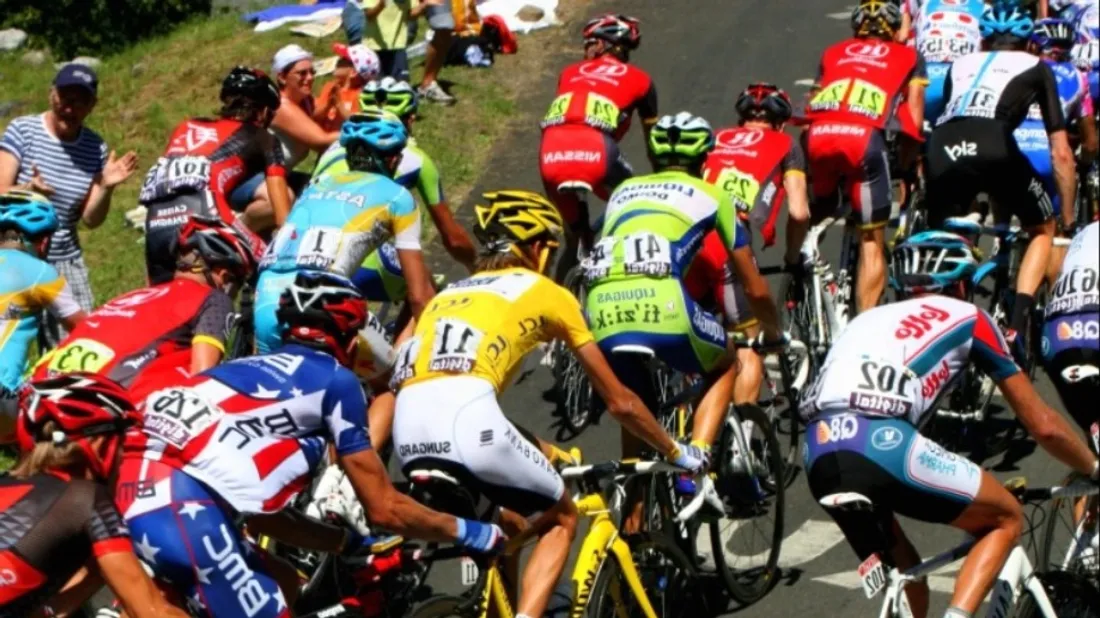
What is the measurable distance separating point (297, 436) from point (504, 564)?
1.23 meters

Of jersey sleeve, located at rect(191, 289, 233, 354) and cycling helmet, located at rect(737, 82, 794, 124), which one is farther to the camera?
cycling helmet, located at rect(737, 82, 794, 124)

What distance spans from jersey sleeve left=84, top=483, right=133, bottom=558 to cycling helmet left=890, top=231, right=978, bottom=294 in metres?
3.24

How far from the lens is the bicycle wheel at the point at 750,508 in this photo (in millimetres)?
8562

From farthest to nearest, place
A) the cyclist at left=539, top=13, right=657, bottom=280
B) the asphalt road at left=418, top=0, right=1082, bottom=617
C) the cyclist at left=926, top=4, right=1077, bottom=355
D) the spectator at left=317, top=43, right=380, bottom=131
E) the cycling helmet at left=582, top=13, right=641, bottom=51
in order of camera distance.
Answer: the spectator at left=317, top=43, right=380, bottom=131, the cycling helmet at left=582, top=13, right=641, bottom=51, the cyclist at left=539, top=13, right=657, bottom=280, the cyclist at left=926, top=4, right=1077, bottom=355, the asphalt road at left=418, top=0, right=1082, bottom=617

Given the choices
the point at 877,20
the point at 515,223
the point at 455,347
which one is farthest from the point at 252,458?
the point at 877,20

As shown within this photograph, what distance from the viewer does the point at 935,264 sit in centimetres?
686

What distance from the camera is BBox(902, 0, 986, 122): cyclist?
1404cm

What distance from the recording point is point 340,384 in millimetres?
5961

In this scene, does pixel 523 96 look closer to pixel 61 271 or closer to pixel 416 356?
pixel 61 271

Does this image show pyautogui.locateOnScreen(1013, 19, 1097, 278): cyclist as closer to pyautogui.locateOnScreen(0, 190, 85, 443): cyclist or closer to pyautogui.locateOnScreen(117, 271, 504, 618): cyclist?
pyautogui.locateOnScreen(0, 190, 85, 443): cyclist

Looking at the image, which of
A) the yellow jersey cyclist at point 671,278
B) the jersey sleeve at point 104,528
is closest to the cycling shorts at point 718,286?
the yellow jersey cyclist at point 671,278

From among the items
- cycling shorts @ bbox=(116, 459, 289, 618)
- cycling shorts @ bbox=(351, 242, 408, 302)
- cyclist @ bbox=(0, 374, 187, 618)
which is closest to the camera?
cyclist @ bbox=(0, 374, 187, 618)

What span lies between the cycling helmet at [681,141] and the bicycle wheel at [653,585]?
2071mm

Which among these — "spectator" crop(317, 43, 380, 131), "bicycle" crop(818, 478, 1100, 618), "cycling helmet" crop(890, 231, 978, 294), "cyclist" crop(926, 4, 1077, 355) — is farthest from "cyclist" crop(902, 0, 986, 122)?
"bicycle" crop(818, 478, 1100, 618)
